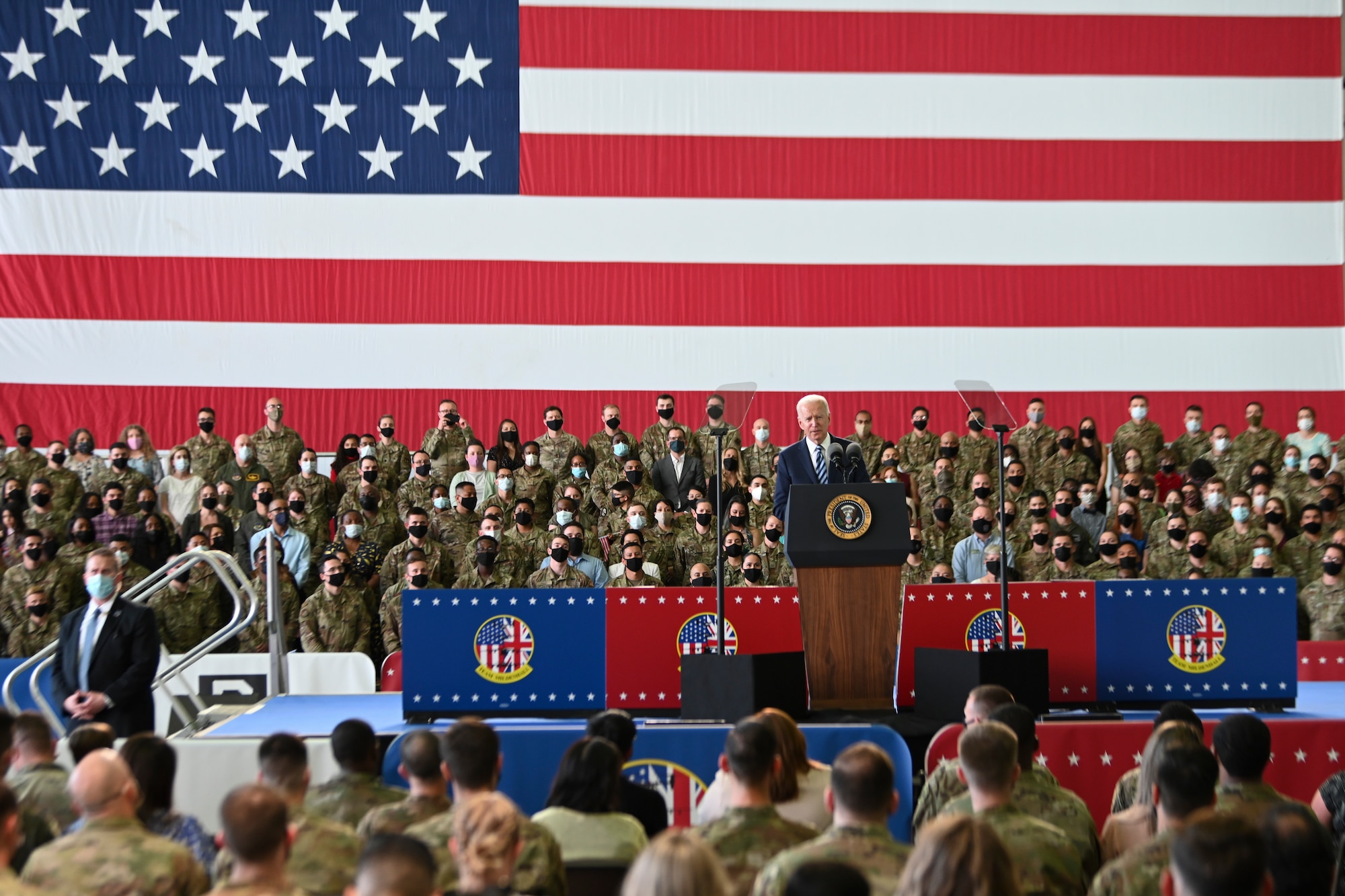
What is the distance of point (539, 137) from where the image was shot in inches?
563

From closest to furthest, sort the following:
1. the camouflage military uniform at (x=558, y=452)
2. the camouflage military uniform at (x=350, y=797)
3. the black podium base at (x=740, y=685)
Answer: the camouflage military uniform at (x=350, y=797) < the black podium base at (x=740, y=685) < the camouflage military uniform at (x=558, y=452)

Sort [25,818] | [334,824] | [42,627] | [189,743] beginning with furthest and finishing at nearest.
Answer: [42,627] < [189,743] < [25,818] < [334,824]

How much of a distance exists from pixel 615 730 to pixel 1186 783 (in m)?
1.78

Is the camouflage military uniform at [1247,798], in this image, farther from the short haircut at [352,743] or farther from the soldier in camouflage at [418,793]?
the short haircut at [352,743]

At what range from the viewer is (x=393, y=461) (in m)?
12.4

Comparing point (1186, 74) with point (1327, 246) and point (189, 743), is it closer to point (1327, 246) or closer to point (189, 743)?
point (1327, 246)

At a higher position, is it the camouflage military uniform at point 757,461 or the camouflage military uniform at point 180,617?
the camouflage military uniform at point 757,461

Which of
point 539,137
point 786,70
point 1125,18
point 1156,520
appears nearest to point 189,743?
point 1156,520

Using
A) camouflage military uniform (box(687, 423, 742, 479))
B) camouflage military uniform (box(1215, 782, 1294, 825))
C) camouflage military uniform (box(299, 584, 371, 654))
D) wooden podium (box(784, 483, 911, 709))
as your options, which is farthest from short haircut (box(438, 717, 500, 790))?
camouflage military uniform (box(687, 423, 742, 479))

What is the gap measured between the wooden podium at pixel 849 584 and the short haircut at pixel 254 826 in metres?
3.18

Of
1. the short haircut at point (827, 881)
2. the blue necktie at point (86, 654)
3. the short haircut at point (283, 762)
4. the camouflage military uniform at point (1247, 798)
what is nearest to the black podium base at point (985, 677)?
the camouflage military uniform at point (1247, 798)

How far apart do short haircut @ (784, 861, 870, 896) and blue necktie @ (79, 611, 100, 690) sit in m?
5.28

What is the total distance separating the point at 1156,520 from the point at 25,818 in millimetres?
9827

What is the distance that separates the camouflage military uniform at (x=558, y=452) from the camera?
40.9 ft
